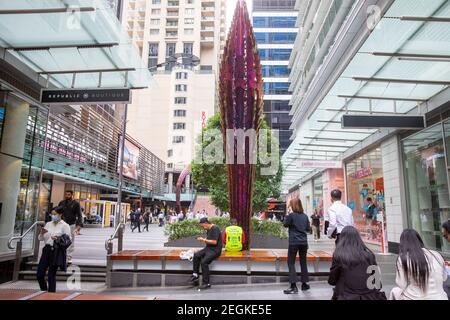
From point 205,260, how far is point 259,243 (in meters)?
7.63

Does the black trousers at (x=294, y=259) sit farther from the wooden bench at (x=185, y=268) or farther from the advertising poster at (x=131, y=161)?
the advertising poster at (x=131, y=161)

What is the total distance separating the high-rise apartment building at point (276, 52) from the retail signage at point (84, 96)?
175ft

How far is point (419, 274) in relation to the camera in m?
2.77

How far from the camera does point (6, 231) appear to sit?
26.6ft

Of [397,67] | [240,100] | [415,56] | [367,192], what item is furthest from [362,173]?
[240,100]

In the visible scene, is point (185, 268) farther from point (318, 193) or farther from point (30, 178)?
point (318, 193)

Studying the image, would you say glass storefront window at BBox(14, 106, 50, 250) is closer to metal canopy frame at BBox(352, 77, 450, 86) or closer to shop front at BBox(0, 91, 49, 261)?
shop front at BBox(0, 91, 49, 261)

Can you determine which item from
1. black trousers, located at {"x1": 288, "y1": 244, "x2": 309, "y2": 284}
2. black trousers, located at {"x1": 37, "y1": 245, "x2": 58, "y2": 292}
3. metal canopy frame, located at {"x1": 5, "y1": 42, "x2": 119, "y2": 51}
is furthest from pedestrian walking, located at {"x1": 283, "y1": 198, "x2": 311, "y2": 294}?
metal canopy frame, located at {"x1": 5, "y1": 42, "x2": 119, "y2": 51}

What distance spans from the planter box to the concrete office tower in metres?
43.0

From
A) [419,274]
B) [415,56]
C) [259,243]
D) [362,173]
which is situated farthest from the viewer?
[362,173]

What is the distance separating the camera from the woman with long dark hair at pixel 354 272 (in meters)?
2.96

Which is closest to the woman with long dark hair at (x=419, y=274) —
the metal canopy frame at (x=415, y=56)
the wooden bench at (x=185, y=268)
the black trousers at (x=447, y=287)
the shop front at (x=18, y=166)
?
the black trousers at (x=447, y=287)
